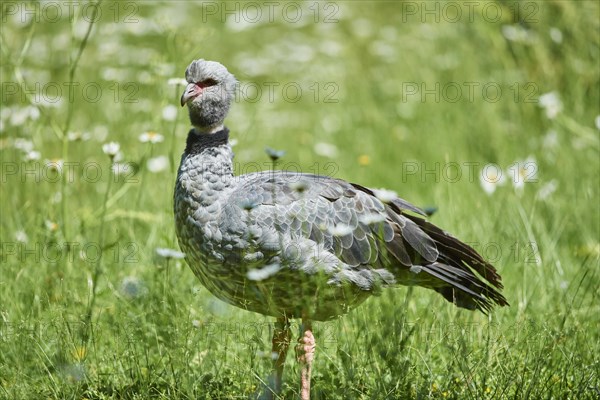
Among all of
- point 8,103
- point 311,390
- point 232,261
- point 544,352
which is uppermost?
point 8,103

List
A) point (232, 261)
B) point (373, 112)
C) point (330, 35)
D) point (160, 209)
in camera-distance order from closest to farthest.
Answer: point (232, 261)
point (160, 209)
point (373, 112)
point (330, 35)

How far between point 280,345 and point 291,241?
44 cm

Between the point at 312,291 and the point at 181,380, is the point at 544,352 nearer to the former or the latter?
the point at 312,291

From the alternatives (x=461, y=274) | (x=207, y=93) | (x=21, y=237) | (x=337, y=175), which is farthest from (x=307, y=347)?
(x=337, y=175)

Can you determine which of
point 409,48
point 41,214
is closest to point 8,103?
point 41,214

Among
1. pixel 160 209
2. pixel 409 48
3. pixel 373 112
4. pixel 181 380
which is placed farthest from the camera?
pixel 409 48

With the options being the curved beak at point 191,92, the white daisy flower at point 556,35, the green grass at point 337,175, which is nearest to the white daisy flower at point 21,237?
the green grass at point 337,175

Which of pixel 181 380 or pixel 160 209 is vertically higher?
pixel 160 209

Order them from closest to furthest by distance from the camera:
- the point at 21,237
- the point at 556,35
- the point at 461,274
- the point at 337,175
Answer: the point at 461,274, the point at 21,237, the point at 556,35, the point at 337,175

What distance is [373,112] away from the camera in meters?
6.88

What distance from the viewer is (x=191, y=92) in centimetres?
335

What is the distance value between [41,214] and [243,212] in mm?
1758

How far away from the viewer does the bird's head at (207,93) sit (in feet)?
11.1

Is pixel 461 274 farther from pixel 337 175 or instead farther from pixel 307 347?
pixel 337 175
